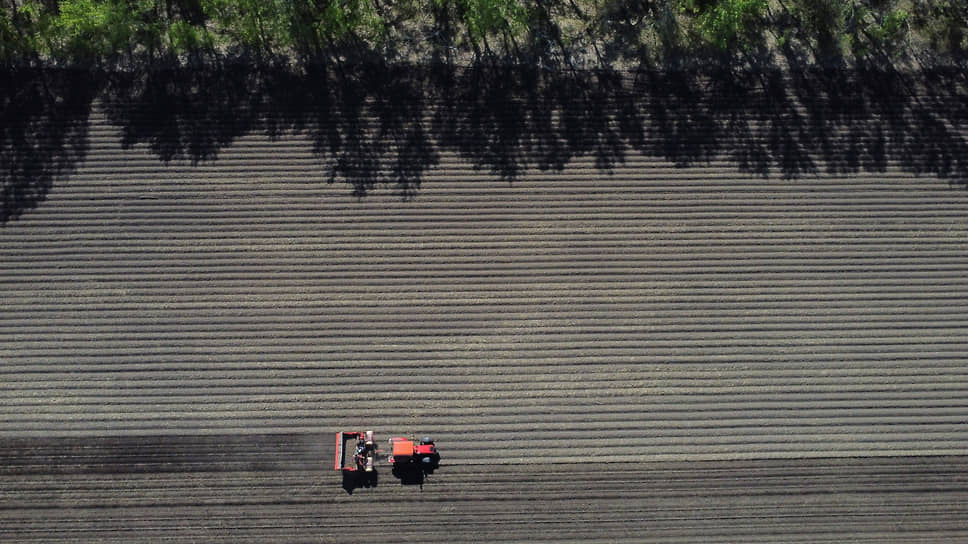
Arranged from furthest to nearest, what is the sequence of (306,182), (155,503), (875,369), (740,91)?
(740,91) < (306,182) < (875,369) < (155,503)

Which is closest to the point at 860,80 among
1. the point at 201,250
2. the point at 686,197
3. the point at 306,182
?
the point at 686,197

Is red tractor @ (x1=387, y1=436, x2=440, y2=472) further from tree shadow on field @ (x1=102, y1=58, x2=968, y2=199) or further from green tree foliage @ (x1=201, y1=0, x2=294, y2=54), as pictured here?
green tree foliage @ (x1=201, y1=0, x2=294, y2=54)

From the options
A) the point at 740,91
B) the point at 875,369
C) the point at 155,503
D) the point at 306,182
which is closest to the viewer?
the point at 155,503

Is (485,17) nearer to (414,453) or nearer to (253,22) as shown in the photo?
(253,22)

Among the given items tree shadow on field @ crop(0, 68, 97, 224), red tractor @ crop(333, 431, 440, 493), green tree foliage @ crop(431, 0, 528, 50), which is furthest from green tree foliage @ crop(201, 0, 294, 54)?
red tractor @ crop(333, 431, 440, 493)

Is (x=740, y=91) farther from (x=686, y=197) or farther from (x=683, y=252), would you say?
(x=683, y=252)

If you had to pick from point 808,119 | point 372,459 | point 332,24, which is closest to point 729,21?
point 808,119

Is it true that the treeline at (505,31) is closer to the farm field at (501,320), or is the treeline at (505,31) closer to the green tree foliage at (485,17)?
the green tree foliage at (485,17)

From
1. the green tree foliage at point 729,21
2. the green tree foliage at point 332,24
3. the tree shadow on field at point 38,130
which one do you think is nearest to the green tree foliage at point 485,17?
the green tree foliage at point 332,24
